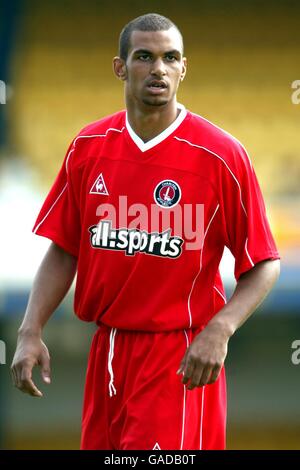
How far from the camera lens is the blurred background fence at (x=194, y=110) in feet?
35.8

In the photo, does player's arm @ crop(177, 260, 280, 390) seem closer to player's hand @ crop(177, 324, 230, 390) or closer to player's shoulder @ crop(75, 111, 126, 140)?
player's hand @ crop(177, 324, 230, 390)

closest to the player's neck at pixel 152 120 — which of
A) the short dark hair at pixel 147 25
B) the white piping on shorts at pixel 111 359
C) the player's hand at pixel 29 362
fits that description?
the short dark hair at pixel 147 25

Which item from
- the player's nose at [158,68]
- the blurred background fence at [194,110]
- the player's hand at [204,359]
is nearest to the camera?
the player's hand at [204,359]

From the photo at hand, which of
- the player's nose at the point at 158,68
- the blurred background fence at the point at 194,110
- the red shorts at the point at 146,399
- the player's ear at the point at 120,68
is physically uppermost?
the blurred background fence at the point at 194,110

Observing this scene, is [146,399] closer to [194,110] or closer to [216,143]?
[216,143]

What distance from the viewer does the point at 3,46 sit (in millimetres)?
8938

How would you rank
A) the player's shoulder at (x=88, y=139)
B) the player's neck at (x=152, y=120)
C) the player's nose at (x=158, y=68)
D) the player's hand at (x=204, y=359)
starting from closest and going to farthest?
the player's hand at (x=204, y=359), the player's nose at (x=158, y=68), the player's neck at (x=152, y=120), the player's shoulder at (x=88, y=139)

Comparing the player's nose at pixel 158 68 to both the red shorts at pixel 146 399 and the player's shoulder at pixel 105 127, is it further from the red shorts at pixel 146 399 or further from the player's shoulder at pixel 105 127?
the red shorts at pixel 146 399

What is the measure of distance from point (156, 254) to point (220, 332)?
40cm

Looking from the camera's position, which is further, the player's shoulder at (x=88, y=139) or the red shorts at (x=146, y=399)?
the player's shoulder at (x=88, y=139)

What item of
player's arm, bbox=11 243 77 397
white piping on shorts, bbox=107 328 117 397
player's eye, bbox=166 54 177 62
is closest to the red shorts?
white piping on shorts, bbox=107 328 117 397

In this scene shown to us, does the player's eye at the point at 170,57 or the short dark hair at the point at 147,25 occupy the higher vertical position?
the short dark hair at the point at 147,25

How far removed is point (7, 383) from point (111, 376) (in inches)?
231

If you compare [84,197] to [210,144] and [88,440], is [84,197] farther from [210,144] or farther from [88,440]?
[88,440]
